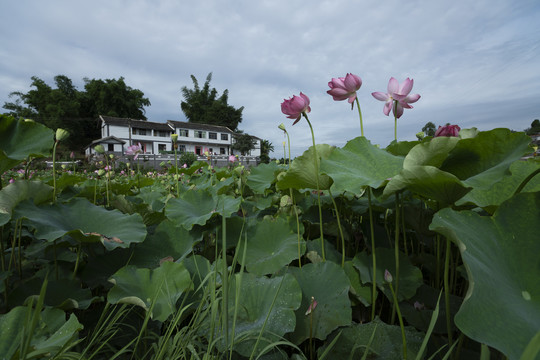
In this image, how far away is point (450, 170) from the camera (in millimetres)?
606

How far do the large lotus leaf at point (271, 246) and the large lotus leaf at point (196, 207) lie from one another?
0.42 feet

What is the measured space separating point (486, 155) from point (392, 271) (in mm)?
353

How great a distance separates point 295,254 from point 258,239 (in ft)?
0.57

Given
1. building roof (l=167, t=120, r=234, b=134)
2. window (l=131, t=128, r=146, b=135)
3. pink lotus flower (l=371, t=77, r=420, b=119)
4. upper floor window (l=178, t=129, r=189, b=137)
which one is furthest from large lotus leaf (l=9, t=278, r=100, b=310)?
building roof (l=167, t=120, r=234, b=134)

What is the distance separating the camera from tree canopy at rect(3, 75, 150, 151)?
86.0 feet

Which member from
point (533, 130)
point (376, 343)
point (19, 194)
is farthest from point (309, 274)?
point (533, 130)

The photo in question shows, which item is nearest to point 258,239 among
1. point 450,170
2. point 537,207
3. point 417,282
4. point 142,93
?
point 417,282

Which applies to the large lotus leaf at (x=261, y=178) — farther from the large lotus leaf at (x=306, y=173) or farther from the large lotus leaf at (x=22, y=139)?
the large lotus leaf at (x=22, y=139)

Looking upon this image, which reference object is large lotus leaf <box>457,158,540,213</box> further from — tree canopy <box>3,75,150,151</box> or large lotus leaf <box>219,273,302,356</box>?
tree canopy <box>3,75,150,151</box>

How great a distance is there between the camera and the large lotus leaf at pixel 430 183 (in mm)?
464

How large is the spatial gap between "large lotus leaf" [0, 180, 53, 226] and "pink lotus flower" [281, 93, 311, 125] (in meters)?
0.75

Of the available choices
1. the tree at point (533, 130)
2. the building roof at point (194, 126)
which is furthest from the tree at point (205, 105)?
the tree at point (533, 130)

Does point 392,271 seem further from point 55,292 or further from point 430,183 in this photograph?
point 55,292

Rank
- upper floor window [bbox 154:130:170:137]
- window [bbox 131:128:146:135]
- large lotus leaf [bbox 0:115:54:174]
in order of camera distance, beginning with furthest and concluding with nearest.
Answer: upper floor window [bbox 154:130:170:137]
window [bbox 131:128:146:135]
large lotus leaf [bbox 0:115:54:174]
